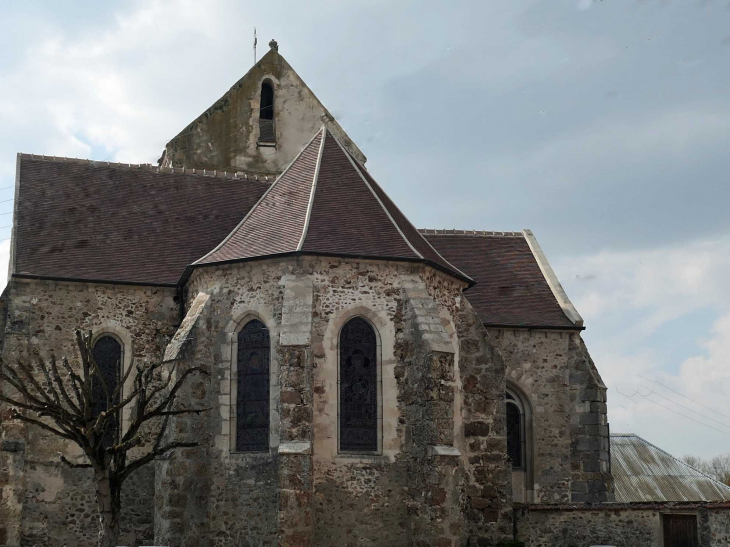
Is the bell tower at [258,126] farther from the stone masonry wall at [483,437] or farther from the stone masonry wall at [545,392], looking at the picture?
the stone masonry wall at [483,437]

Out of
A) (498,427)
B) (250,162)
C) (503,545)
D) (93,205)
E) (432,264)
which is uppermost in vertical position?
(250,162)

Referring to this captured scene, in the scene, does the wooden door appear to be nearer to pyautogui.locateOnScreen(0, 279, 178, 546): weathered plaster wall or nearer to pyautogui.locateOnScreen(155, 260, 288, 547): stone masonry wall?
pyautogui.locateOnScreen(155, 260, 288, 547): stone masonry wall

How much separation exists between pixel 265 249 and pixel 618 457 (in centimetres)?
1879

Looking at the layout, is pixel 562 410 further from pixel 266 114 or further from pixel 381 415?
pixel 266 114

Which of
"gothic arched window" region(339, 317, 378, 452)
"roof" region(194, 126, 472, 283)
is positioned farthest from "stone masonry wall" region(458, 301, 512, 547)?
"gothic arched window" region(339, 317, 378, 452)

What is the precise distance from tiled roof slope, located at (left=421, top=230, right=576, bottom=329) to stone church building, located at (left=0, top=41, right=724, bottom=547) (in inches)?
3.5

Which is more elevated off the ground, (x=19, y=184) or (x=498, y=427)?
(x=19, y=184)

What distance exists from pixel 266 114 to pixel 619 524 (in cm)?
1470

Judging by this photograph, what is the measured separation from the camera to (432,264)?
19906mm

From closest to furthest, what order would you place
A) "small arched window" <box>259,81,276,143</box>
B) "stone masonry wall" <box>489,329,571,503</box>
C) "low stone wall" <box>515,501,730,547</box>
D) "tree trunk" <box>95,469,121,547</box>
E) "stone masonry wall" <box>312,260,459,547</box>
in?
"tree trunk" <box>95,469,121,547</box>
"low stone wall" <box>515,501,730,547</box>
"stone masonry wall" <box>312,260,459,547</box>
"stone masonry wall" <box>489,329,571,503</box>
"small arched window" <box>259,81,276,143</box>

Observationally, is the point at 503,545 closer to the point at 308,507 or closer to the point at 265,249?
the point at 308,507

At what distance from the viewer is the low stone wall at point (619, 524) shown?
18062 mm

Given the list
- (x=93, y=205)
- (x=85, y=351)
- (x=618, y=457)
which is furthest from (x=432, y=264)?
(x=618, y=457)

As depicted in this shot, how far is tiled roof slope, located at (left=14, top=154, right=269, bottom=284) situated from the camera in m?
22.3
